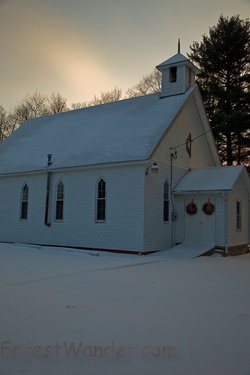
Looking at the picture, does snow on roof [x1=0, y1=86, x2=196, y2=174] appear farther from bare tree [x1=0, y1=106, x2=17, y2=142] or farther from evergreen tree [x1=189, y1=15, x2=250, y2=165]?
bare tree [x1=0, y1=106, x2=17, y2=142]

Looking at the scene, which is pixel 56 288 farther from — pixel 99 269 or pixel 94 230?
Result: pixel 94 230

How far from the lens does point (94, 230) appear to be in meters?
17.0

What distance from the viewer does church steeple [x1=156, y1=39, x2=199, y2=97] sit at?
2056 centimetres

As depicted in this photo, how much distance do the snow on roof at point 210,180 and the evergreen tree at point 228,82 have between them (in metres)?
12.6

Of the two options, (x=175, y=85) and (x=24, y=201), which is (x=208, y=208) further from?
(x=24, y=201)

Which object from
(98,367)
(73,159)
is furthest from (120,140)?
(98,367)

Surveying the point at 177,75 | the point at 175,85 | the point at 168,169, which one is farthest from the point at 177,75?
the point at 168,169

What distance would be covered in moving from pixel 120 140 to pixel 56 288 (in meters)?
11.0

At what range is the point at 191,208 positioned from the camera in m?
17.3

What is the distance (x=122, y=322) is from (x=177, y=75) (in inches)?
695

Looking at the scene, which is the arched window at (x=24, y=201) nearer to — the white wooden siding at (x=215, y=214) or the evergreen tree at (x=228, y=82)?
the white wooden siding at (x=215, y=214)

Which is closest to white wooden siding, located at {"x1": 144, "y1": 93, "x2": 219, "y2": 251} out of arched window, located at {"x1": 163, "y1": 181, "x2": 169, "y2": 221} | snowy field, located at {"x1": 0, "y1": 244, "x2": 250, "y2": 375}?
arched window, located at {"x1": 163, "y1": 181, "x2": 169, "y2": 221}

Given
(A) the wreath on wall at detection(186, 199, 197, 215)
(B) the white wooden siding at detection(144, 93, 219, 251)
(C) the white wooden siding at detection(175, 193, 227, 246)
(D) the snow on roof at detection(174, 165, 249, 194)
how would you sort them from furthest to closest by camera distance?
(A) the wreath on wall at detection(186, 199, 197, 215) < (D) the snow on roof at detection(174, 165, 249, 194) < (C) the white wooden siding at detection(175, 193, 227, 246) < (B) the white wooden siding at detection(144, 93, 219, 251)

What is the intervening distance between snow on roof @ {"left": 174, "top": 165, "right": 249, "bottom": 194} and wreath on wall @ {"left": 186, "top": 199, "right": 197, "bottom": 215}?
2.11ft
